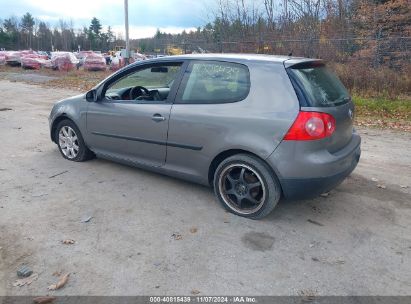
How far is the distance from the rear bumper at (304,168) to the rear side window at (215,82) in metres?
0.74

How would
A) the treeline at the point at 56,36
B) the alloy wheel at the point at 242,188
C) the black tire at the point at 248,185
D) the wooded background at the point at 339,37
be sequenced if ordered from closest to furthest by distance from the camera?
1. the black tire at the point at 248,185
2. the alloy wheel at the point at 242,188
3. the wooded background at the point at 339,37
4. the treeline at the point at 56,36

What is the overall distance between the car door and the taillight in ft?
4.95

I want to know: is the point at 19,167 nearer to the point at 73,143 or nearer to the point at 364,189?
the point at 73,143

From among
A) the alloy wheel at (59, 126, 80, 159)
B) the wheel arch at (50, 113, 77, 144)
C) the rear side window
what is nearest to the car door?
the rear side window

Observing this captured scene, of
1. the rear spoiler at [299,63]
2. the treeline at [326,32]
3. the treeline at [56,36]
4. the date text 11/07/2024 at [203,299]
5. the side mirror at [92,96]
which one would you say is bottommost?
the date text 11/07/2024 at [203,299]

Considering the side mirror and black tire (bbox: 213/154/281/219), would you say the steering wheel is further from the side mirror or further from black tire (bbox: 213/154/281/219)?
black tire (bbox: 213/154/281/219)

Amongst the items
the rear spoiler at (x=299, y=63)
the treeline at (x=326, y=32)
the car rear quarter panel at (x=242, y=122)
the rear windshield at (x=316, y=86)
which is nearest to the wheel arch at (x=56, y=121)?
the car rear quarter panel at (x=242, y=122)

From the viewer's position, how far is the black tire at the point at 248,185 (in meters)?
3.64

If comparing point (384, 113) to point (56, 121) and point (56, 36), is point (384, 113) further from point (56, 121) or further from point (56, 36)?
point (56, 36)

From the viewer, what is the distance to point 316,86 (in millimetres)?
3682

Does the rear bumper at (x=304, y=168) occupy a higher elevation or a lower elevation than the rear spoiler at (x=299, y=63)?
lower

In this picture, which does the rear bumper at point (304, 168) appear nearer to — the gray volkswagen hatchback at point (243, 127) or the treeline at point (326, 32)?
the gray volkswagen hatchback at point (243, 127)

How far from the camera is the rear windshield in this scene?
11.5ft

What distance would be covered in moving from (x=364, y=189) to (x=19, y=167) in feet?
15.7
